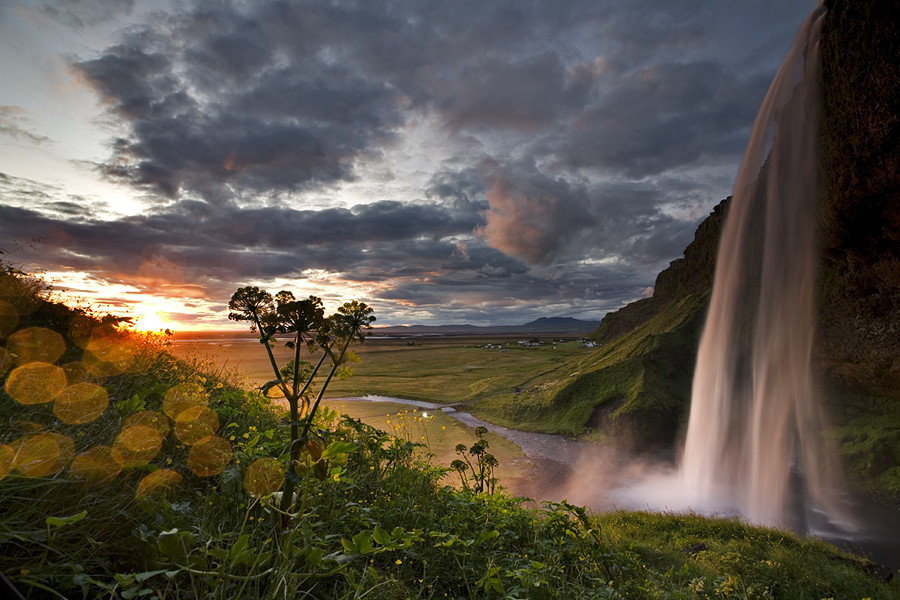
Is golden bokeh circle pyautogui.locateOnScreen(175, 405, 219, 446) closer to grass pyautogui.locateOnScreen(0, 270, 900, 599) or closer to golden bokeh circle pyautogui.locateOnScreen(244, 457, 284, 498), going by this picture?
grass pyautogui.locateOnScreen(0, 270, 900, 599)

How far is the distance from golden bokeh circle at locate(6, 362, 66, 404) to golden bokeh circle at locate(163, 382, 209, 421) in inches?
37.4

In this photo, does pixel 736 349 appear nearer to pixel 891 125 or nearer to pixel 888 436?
pixel 888 436

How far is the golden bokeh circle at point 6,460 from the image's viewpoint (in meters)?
2.28

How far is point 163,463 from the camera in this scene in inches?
146

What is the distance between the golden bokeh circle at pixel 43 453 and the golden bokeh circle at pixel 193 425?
3.74 ft

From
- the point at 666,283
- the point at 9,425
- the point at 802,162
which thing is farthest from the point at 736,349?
the point at 666,283

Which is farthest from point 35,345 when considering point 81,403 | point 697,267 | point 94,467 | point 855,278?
point 697,267

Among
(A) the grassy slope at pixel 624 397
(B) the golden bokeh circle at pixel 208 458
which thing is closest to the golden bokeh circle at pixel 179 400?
(B) the golden bokeh circle at pixel 208 458

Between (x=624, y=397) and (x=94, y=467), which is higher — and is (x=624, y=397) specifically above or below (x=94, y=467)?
below

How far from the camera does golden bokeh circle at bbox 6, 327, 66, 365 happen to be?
518 cm

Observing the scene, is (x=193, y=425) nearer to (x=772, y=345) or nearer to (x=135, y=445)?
(x=135, y=445)

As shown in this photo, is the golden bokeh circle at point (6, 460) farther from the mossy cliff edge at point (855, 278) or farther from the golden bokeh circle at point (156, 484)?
the mossy cliff edge at point (855, 278)

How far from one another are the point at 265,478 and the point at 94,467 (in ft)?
3.78

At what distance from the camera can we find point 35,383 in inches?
159
